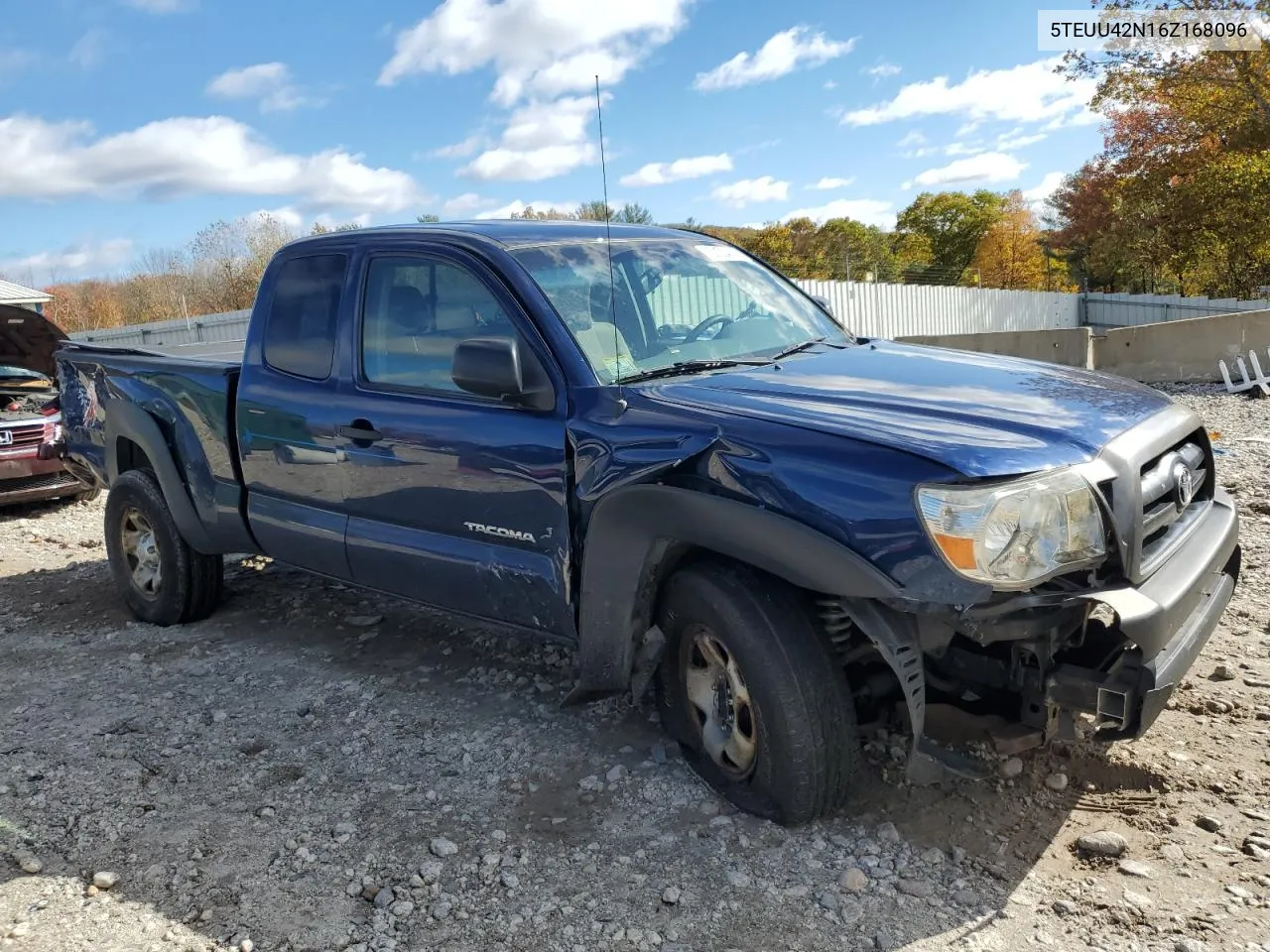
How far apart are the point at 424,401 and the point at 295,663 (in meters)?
1.79

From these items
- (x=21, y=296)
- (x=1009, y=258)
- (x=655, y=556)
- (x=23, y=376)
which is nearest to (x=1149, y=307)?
(x=1009, y=258)

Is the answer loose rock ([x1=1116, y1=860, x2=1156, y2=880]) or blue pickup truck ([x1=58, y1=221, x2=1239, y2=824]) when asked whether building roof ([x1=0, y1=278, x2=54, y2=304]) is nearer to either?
blue pickup truck ([x1=58, y1=221, x2=1239, y2=824])

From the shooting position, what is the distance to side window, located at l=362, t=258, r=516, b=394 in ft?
12.1

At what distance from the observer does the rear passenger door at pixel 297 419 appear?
4.20 m

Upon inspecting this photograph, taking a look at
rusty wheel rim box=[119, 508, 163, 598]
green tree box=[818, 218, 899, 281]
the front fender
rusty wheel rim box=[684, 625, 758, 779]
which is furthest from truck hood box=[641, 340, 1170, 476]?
green tree box=[818, 218, 899, 281]

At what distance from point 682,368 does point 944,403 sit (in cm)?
92

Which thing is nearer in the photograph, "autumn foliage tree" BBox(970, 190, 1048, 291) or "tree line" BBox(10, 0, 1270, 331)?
"tree line" BBox(10, 0, 1270, 331)

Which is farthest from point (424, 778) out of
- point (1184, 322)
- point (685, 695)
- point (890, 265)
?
point (890, 265)

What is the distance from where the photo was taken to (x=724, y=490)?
287 cm

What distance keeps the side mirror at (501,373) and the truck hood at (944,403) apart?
382 mm

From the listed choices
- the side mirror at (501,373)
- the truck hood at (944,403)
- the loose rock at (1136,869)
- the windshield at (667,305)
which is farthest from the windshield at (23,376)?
the loose rock at (1136,869)

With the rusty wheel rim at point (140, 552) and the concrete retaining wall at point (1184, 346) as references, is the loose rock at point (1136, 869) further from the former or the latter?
the concrete retaining wall at point (1184, 346)

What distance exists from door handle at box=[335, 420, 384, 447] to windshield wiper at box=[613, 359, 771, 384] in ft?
3.71

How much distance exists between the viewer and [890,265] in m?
39.7
